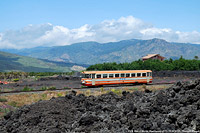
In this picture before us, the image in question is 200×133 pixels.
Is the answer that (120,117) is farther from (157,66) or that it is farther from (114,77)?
(157,66)

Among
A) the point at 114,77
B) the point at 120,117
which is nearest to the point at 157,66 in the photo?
the point at 114,77

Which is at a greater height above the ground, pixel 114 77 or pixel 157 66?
→ pixel 157 66

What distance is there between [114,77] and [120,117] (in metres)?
26.6

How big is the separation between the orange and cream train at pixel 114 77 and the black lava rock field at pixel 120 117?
20.8 metres

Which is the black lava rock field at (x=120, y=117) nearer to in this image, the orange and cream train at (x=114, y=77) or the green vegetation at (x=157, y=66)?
the orange and cream train at (x=114, y=77)

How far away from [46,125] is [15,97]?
17322 millimetres

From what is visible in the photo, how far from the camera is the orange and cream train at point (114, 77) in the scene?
37125mm

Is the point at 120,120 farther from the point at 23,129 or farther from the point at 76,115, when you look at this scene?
the point at 23,129

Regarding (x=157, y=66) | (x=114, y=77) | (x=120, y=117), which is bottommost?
(x=120, y=117)

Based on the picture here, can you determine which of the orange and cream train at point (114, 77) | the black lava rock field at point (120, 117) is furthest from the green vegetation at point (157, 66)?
the black lava rock field at point (120, 117)

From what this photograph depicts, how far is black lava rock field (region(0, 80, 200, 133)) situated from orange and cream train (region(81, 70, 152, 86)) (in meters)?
20.8

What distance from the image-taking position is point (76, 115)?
1392cm

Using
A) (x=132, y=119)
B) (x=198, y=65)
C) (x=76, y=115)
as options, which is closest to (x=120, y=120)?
(x=132, y=119)

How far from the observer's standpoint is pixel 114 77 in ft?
127
